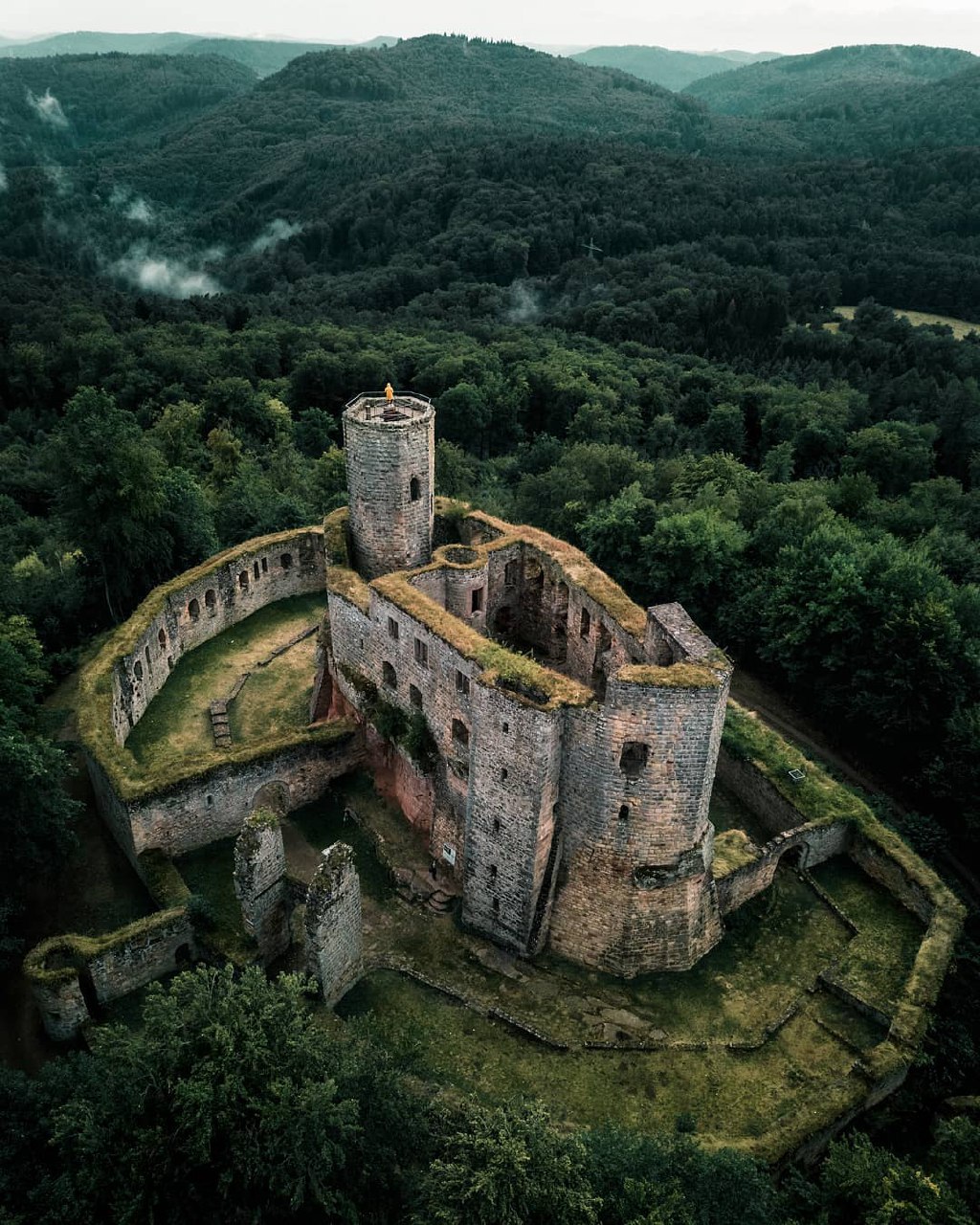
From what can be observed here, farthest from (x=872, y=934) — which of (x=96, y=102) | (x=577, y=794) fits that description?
(x=96, y=102)

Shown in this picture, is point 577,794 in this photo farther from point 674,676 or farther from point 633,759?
point 674,676

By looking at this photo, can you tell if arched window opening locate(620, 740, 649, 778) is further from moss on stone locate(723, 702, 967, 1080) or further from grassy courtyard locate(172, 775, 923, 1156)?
moss on stone locate(723, 702, 967, 1080)

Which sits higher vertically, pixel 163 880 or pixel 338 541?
pixel 338 541

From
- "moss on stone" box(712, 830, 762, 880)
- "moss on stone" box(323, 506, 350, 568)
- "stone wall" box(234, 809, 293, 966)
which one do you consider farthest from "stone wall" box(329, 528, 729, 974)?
"stone wall" box(234, 809, 293, 966)

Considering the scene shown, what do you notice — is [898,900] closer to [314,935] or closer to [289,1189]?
[314,935]

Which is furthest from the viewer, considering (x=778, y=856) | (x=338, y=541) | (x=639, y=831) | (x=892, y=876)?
(x=338, y=541)

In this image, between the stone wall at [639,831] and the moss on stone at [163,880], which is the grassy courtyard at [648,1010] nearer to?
the moss on stone at [163,880]
